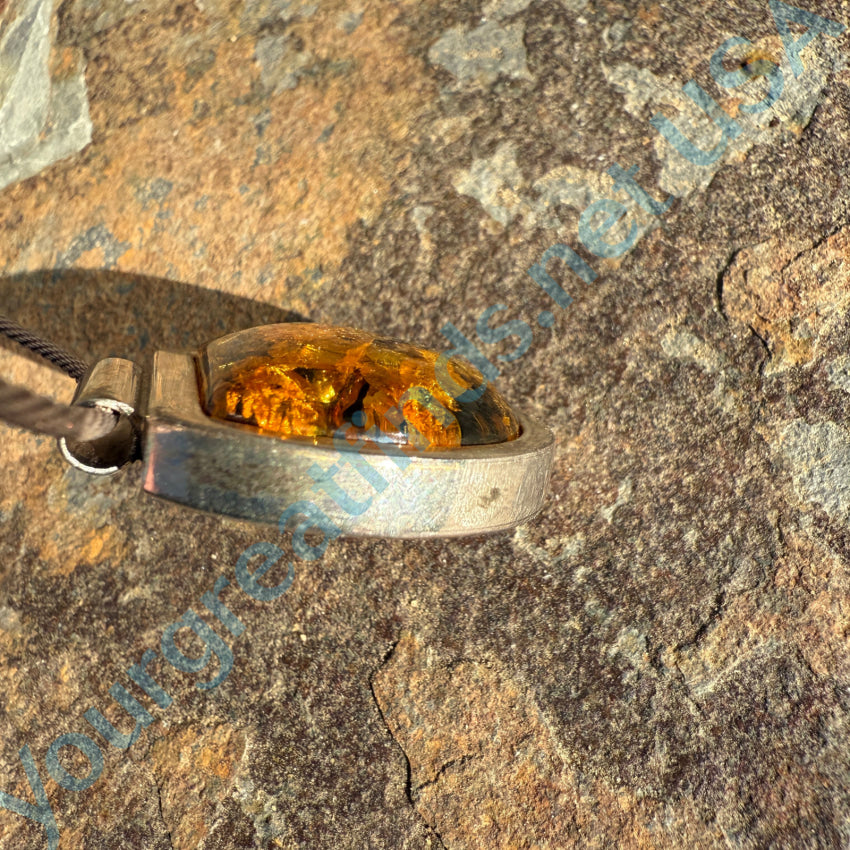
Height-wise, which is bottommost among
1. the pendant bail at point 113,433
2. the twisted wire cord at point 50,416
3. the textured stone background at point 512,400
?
the textured stone background at point 512,400

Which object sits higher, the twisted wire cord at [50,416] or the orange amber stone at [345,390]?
the twisted wire cord at [50,416]

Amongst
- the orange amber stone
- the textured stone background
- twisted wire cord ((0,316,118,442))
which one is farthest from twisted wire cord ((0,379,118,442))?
the textured stone background

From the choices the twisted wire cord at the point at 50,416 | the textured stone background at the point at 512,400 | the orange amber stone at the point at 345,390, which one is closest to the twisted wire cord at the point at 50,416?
the twisted wire cord at the point at 50,416

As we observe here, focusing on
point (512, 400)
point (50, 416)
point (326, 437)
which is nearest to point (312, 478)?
point (326, 437)

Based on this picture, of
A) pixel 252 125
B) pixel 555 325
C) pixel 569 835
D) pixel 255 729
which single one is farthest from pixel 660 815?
pixel 252 125

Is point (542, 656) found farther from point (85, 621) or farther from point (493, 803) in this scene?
point (85, 621)

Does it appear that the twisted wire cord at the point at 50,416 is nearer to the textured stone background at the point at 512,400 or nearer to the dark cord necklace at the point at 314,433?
the dark cord necklace at the point at 314,433
